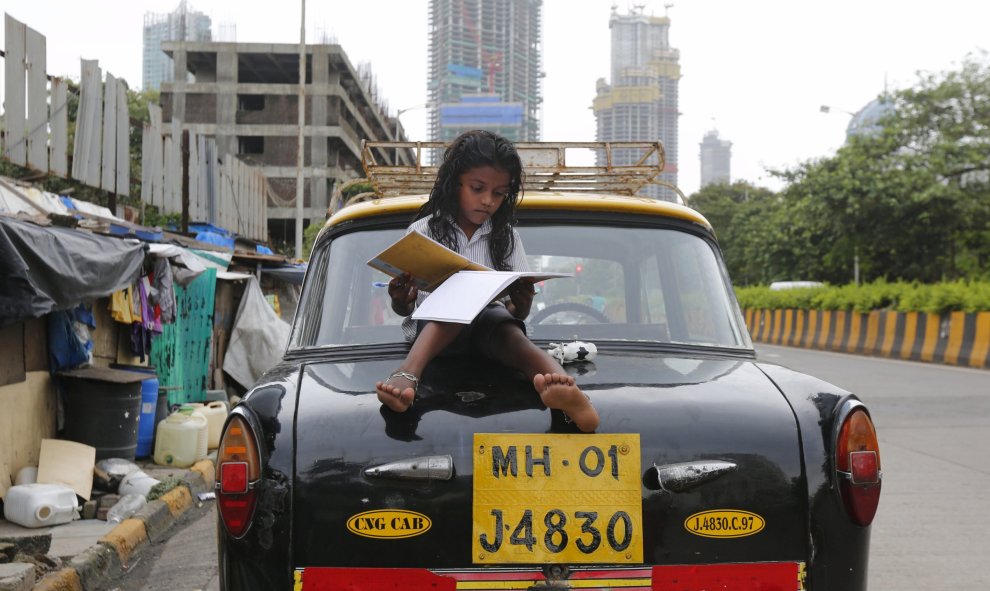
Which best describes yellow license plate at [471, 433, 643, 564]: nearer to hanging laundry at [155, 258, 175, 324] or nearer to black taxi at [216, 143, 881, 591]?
black taxi at [216, 143, 881, 591]

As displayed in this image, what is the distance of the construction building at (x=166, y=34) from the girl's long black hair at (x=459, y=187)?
66.1 meters

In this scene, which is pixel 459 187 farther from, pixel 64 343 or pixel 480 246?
pixel 64 343

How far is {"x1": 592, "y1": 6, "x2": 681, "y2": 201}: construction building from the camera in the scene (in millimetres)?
123875

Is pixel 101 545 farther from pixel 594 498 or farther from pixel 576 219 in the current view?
pixel 594 498

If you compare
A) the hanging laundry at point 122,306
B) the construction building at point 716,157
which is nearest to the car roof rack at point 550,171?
the hanging laundry at point 122,306

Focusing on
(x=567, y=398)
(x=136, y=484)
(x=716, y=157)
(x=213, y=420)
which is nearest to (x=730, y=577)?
(x=567, y=398)

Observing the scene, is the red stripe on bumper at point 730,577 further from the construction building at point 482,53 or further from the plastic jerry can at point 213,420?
the construction building at point 482,53

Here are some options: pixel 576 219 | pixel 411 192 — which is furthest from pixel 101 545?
pixel 576 219

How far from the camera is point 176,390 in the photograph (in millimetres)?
11117

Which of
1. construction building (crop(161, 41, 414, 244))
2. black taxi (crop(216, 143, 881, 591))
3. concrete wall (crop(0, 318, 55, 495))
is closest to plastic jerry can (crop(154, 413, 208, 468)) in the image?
concrete wall (crop(0, 318, 55, 495))

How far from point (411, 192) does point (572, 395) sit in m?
3.20

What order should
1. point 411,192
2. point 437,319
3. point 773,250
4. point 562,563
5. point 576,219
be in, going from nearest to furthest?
point 562,563, point 437,319, point 576,219, point 411,192, point 773,250

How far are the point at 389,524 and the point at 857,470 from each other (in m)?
1.20

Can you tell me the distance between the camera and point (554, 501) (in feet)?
7.50
